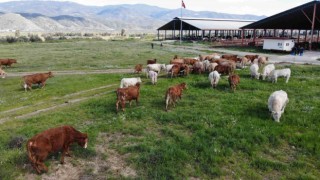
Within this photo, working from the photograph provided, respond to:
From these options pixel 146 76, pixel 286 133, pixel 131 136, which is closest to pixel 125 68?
pixel 146 76

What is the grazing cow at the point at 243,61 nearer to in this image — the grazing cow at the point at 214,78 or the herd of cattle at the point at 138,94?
the herd of cattle at the point at 138,94

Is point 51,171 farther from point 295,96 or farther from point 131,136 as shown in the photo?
point 295,96

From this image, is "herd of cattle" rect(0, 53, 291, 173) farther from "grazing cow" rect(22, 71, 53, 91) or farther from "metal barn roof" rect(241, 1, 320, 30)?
"metal barn roof" rect(241, 1, 320, 30)

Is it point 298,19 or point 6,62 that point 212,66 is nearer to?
point 6,62

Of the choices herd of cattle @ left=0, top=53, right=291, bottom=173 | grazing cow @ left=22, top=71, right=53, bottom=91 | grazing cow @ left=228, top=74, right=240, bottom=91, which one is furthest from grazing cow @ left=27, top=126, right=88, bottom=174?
grazing cow @ left=22, top=71, right=53, bottom=91

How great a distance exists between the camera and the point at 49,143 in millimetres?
11555

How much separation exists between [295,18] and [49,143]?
5936cm

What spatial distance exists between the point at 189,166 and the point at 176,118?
Answer: 462 centimetres

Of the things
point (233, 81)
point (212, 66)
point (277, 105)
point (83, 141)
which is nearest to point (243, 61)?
point (212, 66)

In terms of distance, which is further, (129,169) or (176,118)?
(176,118)

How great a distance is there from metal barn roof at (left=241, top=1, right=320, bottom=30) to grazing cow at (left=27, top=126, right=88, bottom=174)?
51416mm

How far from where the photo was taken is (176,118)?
16.2m

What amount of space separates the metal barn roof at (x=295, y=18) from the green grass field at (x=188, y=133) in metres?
36.0

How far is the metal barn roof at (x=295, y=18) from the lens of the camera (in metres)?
53.5
